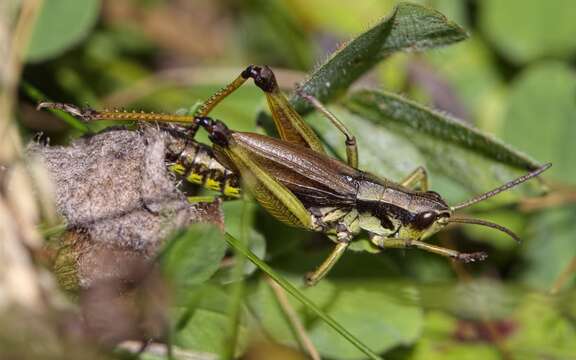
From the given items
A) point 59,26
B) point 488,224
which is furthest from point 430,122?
point 59,26

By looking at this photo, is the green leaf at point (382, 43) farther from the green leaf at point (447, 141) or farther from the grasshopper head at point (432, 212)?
the grasshopper head at point (432, 212)

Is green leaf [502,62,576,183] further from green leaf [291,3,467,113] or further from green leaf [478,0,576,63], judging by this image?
green leaf [291,3,467,113]

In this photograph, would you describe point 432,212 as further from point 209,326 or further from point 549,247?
point 549,247

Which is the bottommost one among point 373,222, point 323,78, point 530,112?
point 373,222

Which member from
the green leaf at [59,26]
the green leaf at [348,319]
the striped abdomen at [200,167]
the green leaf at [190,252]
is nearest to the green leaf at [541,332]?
the green leaf at [348,319]

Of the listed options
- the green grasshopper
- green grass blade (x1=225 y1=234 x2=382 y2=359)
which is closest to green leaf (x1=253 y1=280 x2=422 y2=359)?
the green grasshopper

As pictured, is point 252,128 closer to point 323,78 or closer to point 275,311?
point 323,78

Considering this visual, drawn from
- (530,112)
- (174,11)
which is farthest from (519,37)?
(174,11)

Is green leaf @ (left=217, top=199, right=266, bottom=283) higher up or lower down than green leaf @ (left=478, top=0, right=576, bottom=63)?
lower down
